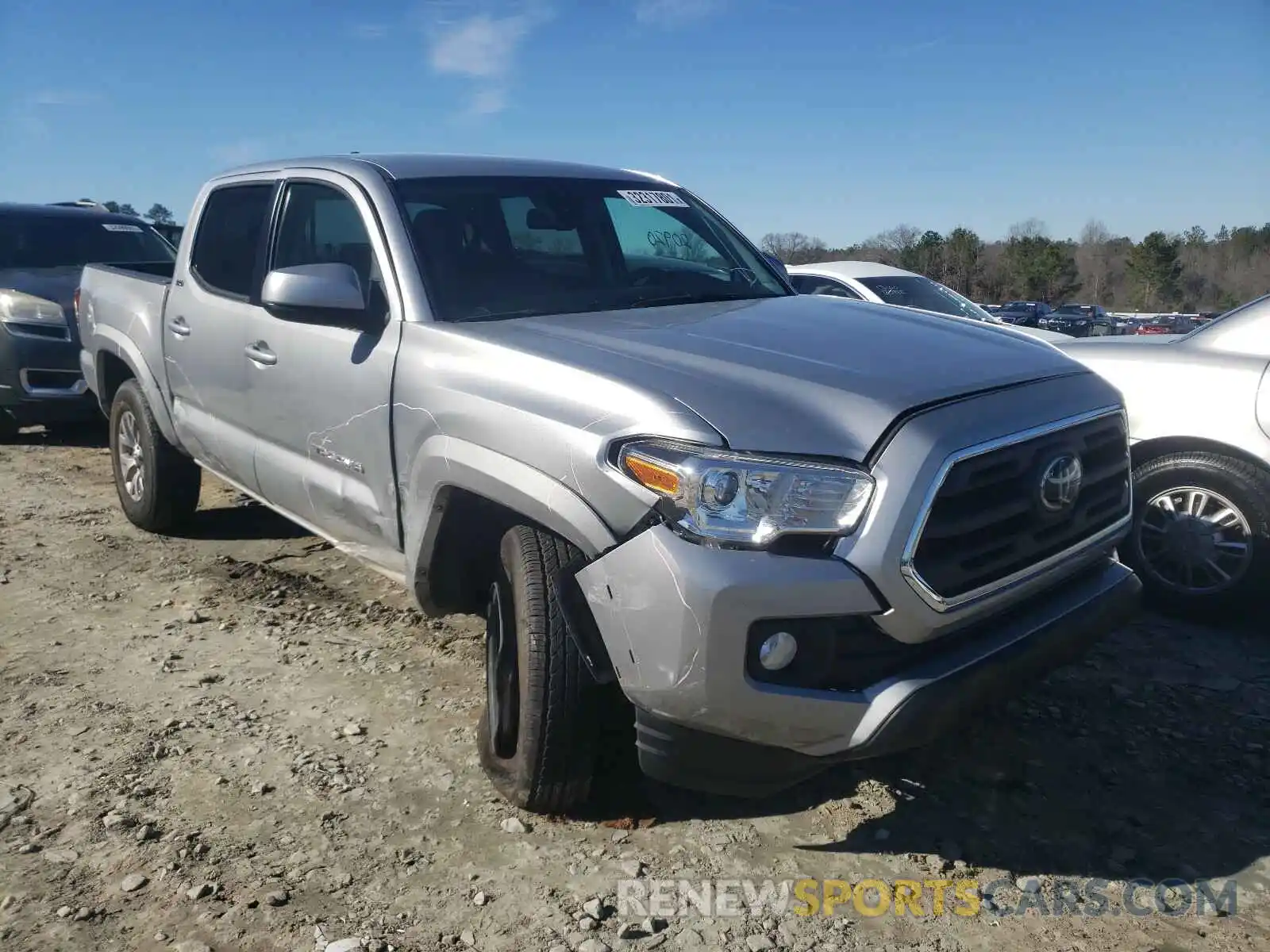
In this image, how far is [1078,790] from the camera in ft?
10.2

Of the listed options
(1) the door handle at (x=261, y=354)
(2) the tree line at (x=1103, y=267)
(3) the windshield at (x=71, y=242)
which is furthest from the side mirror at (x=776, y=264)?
(2) the tree line at (x=1103, y=267)

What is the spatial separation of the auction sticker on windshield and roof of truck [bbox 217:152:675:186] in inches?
4.6

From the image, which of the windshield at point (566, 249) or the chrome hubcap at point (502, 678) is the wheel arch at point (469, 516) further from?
the windshield at point (566, 249)

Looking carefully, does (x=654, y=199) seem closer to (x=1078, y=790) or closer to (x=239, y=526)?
(x=1078, y=790)

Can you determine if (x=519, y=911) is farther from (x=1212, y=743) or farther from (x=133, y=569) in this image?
(x=133, y=569)

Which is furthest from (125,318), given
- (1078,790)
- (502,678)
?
(1078,790)

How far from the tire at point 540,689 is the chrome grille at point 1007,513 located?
887 millimetres

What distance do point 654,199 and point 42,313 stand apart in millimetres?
6095

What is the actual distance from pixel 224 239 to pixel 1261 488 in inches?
179

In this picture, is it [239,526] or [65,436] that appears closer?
[239,526]

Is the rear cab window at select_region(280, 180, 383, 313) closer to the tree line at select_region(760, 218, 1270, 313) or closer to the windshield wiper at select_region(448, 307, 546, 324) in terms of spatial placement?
the windshield wiper at select_region(448, 307, 546, 324)

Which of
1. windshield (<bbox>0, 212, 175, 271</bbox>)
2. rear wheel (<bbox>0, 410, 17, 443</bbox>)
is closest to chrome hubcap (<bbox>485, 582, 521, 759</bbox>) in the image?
rear wheel (<bbox>0, 410, 17, 443</bbox>)

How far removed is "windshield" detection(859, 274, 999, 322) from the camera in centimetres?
913

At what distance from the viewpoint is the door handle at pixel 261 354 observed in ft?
12.9
